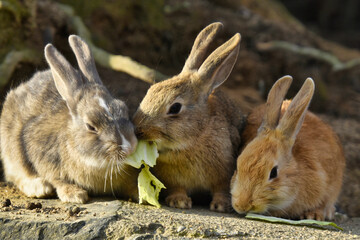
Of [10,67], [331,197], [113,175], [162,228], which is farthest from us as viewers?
[10,67]

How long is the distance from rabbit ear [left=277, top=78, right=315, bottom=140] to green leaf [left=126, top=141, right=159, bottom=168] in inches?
55.0

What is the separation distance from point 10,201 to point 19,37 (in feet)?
11.0

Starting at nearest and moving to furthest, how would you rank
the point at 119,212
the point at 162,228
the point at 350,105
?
the point at 162,228 → the point at 119,212 → the point at 350,105

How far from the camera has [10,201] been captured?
5344mm

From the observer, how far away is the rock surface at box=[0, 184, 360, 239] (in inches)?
175

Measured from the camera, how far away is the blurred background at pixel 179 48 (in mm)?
7793

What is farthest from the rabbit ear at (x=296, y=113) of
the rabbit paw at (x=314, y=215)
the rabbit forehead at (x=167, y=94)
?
the rabbit forehead at (x=167, y=94)

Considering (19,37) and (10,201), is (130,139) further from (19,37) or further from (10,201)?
(19,37)

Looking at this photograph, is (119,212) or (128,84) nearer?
(119,212)

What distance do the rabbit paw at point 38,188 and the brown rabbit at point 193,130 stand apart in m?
1.20

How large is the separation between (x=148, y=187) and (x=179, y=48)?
4947 millimetres

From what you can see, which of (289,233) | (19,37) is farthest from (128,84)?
(289,233)

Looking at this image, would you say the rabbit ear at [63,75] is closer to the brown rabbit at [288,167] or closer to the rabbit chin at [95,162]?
the rabbit chin at [95,162]

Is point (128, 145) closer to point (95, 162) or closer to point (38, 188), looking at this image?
point (95, 162)
